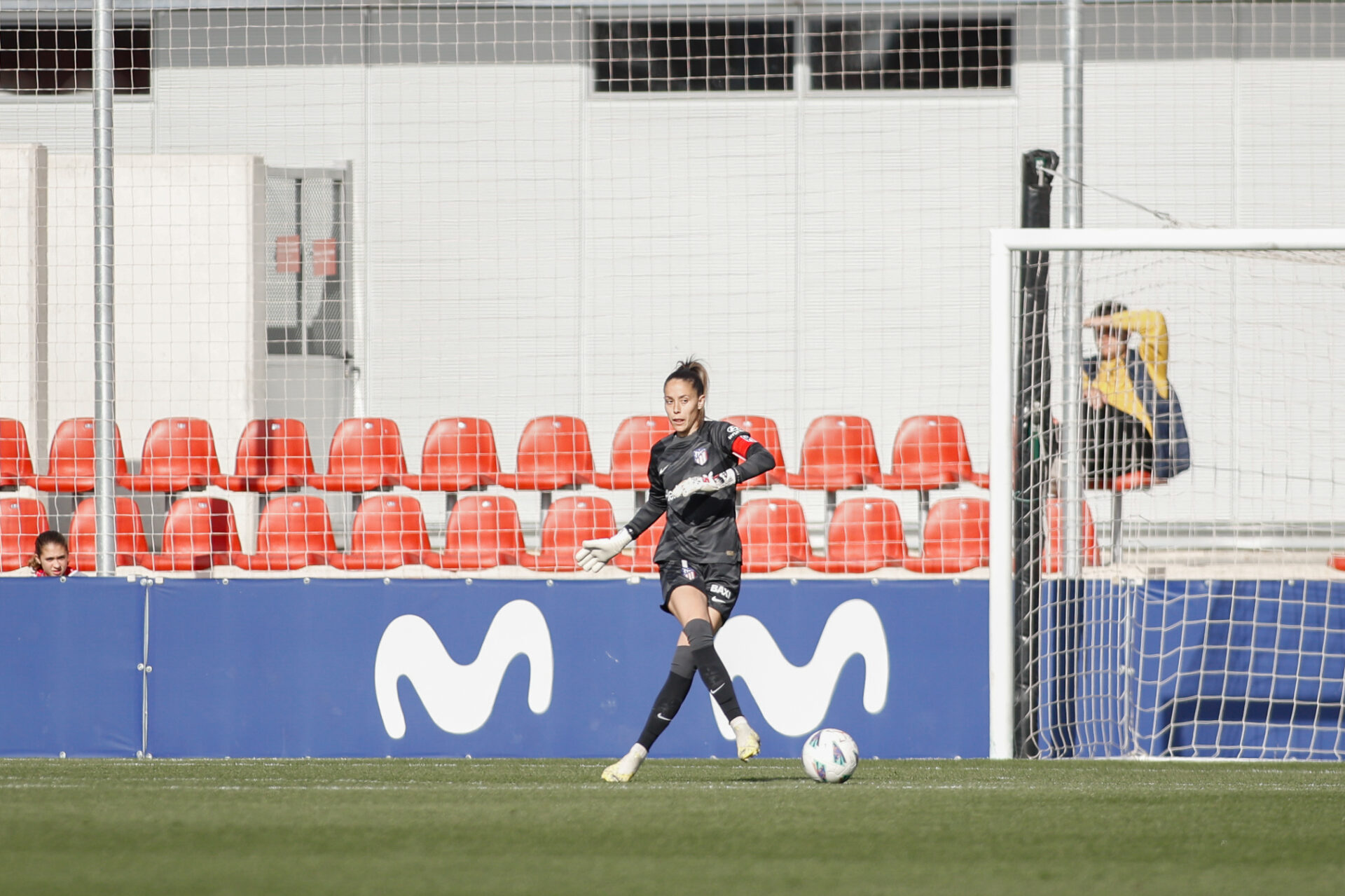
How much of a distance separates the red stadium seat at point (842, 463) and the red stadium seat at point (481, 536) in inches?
59.4

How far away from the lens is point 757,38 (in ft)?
33.6

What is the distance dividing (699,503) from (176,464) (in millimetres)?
3904

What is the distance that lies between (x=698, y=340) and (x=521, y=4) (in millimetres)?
2770

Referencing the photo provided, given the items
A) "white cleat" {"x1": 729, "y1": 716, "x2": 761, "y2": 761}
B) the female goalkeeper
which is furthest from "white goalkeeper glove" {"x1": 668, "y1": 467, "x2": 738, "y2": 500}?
"white cleat" {"x1": 729, "y1": 716, "x2": 761, "y2": 761}

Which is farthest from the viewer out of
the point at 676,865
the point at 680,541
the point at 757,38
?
the point at 757,38

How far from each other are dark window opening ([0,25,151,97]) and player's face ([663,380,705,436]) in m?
3.97

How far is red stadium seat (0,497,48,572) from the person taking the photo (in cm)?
789

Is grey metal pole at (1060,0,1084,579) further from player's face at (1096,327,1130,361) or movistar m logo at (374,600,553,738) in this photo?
movistar m logo at (374,600,553,738)

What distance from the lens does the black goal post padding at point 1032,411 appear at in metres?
6.58

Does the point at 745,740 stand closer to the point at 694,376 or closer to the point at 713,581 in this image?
the point at 713,581

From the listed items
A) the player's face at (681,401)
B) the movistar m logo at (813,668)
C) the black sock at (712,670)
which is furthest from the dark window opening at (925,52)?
the black sock at (712,670)

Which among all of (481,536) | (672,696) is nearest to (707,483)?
(672,696)

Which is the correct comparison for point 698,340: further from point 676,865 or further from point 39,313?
point 676,865

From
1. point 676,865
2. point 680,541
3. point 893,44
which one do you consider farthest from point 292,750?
point 893,44
